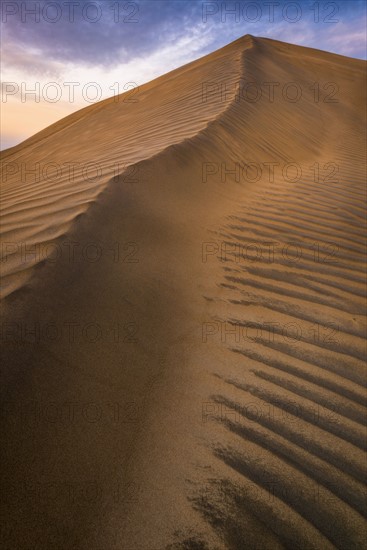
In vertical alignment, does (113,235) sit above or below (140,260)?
above

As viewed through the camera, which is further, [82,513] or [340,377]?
[340,377]

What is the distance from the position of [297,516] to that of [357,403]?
0.71 metres

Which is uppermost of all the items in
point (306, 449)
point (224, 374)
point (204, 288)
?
point (204, 288)

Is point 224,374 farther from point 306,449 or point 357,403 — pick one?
point 357,403

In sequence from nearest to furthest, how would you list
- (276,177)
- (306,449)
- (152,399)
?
1. (306,449)
2. (152,399)
3. (276,177)

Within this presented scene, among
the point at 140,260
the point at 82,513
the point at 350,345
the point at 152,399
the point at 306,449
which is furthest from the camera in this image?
the point at 140,260

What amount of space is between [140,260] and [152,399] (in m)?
1.08

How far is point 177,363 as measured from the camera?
6.49ft

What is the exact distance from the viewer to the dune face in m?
1.39

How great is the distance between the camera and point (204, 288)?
2.55m

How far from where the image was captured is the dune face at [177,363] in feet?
4.55

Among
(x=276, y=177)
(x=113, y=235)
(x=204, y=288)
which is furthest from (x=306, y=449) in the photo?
(x=276, y=177)

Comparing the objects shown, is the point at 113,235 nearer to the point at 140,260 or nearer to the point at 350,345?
the point at 140,260

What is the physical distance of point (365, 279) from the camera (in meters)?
2.73
